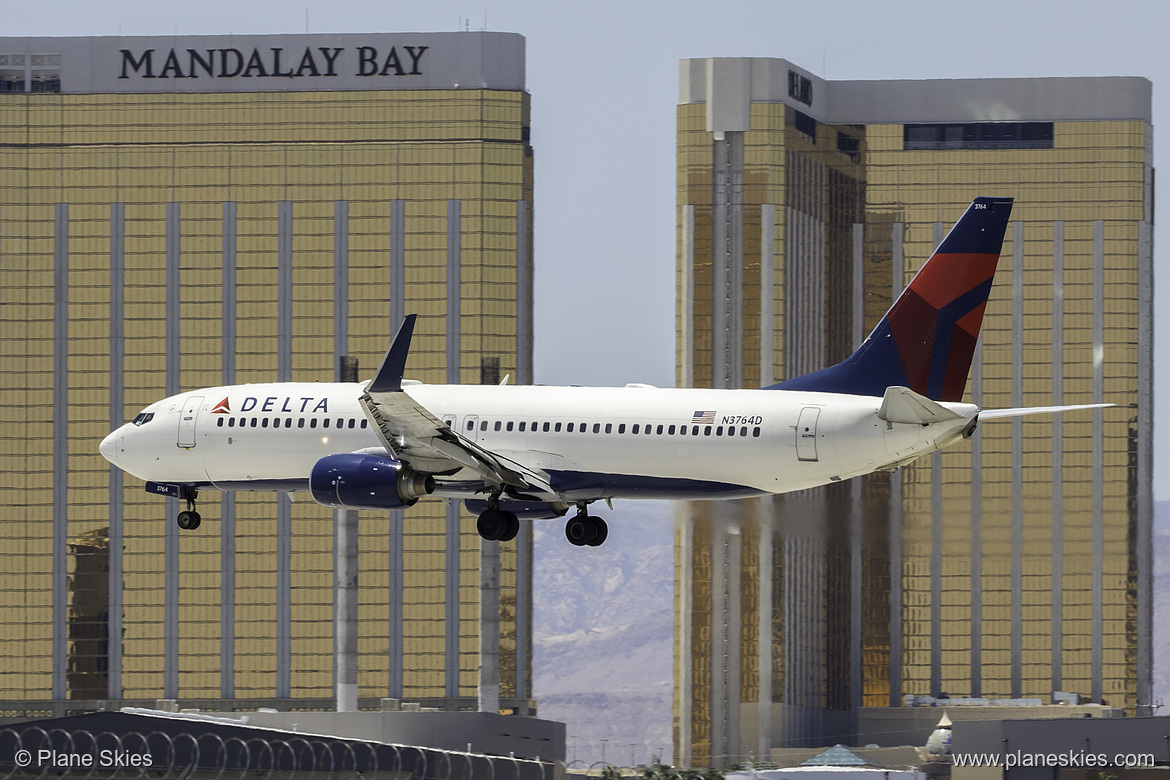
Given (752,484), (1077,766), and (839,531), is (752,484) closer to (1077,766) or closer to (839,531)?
(839,531)

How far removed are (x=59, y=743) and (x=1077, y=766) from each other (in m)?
65.9

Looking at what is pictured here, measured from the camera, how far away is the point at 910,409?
65.6 m

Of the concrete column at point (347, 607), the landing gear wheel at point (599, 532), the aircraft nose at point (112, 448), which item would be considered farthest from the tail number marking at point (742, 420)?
the concrete column at point (347, 607)

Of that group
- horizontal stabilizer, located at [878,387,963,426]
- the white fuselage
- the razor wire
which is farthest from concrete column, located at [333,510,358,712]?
horizontal stabilizer, located at [878,387,963,426]

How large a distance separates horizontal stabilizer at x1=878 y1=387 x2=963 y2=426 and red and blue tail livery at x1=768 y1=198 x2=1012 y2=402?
3.79 metres

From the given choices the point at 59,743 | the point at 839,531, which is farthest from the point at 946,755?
the point at 59,743

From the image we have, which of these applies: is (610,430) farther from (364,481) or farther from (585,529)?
(364,481)

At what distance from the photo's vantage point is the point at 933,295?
231 feet

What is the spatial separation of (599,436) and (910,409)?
10.8 m

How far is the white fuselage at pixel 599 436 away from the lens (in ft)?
221

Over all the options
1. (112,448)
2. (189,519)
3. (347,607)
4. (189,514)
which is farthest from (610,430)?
(347,607)

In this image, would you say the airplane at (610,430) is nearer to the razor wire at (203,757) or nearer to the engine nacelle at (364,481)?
the engine nacelle at (364,481)

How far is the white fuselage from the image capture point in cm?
6750

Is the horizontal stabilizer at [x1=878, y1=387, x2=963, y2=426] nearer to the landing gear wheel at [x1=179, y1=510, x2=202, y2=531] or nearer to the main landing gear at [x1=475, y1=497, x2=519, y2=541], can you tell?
the main landing gear at [x1=475, y1=497, x2=519, y2=541]
